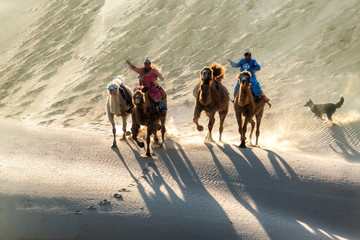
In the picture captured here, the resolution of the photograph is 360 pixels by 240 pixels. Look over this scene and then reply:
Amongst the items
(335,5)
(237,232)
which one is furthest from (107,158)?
(335,5)

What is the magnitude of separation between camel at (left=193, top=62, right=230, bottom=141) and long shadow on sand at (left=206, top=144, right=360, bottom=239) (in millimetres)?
1740

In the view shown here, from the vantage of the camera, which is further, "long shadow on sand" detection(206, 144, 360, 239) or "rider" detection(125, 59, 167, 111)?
"rider" detection(125, 59, 167, 111)

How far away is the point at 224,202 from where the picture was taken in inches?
399

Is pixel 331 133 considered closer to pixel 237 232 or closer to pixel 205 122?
pixel 205 122

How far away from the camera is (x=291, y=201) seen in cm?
1053

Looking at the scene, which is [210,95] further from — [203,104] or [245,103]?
[245,103]

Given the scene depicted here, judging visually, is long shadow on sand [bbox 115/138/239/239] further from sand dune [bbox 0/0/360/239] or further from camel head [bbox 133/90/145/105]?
camel head [bbox 133/90/145/105]

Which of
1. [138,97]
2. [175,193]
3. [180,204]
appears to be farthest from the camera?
[138,97]

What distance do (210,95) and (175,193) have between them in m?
3.54

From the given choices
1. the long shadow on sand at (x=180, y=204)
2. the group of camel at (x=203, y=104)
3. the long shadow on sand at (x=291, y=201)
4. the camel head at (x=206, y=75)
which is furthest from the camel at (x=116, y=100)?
the long shadow on sand at (x=291, y=201)

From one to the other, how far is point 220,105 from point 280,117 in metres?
4.72

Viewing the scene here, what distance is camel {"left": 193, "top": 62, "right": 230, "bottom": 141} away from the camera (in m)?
12.8

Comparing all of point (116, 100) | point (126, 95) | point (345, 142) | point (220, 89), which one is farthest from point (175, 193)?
point (345, 142)

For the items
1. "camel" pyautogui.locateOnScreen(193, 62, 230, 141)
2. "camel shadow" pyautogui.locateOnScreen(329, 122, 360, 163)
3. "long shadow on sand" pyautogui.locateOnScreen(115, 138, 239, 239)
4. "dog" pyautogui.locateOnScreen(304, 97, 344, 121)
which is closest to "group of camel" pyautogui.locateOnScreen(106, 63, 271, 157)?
"camel" pyautogui.locateOnScreen(193, 62, 230, 141)
